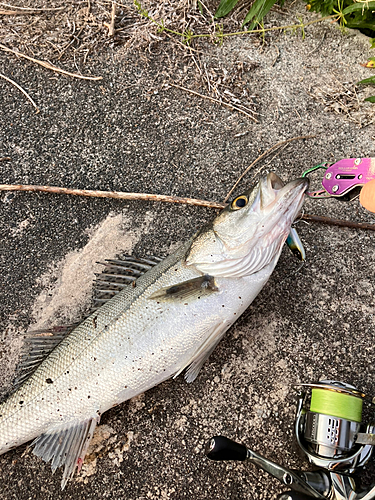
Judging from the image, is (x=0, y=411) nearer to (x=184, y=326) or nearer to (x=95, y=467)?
(x=95, y=467)

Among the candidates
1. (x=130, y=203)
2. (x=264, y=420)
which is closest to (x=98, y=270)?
(x=130, y=203)

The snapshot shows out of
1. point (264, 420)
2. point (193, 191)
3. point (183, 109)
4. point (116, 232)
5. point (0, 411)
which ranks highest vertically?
point (183, 109)

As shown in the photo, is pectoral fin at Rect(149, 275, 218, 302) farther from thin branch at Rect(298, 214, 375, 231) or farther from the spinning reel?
thin branch at Rect(298, 214, 375, 231)

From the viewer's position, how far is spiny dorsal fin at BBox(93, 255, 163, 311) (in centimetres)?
250

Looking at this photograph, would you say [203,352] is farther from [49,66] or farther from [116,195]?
[49,66]

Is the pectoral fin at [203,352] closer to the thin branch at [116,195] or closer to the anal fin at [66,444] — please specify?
the anal fin at [66,444]

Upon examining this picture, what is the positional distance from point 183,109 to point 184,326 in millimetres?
1913

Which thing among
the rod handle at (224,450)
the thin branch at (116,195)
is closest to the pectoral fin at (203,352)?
the rod handle at (224,450)

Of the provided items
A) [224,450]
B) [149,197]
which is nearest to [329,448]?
[224,450]

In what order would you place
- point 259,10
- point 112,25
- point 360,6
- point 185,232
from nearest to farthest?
point 360,6, point 185,232, point 259,10, point 112,25

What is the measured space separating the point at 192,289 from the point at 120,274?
61 cm

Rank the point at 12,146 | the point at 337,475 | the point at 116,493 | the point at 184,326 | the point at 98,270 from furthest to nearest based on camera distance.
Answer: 1. the point at 12,146
2. the point at 98,270
3. the point at 116,493
4. the point at 184,326
5. the point at 337,475

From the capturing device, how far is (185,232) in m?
2.86

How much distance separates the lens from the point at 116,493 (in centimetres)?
243
